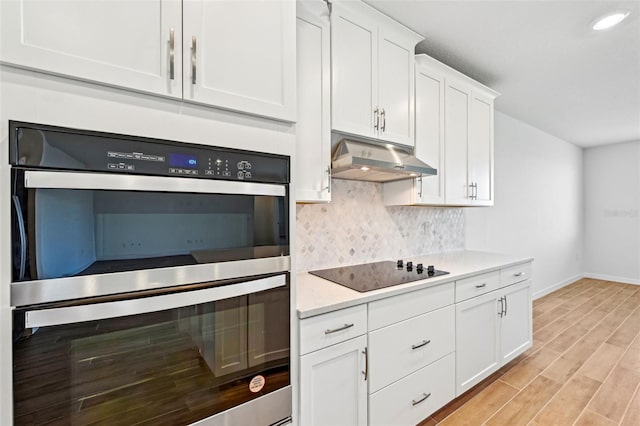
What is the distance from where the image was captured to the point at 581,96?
10.1 ft

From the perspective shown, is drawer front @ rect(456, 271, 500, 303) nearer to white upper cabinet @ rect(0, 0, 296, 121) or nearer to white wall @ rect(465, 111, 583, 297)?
white wall @ rect(465, 111, 583, 297)

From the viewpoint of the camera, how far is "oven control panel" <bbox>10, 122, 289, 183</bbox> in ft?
2.39

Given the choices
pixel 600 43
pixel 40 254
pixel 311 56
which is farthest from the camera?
pixel 600 43

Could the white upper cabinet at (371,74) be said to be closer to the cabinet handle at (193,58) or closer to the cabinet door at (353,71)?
the cabinet door at (353,71)

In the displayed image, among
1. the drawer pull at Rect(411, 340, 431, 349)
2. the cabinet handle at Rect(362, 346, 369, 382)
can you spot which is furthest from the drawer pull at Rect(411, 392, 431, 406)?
the cabinet handle at Rect(362, 346, 369, 382)

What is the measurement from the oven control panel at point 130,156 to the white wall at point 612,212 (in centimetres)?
693

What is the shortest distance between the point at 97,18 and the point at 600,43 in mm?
3100

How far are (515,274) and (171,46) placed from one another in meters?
2.74

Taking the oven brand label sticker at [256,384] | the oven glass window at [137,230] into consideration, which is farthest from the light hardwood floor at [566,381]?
the oven glass window at [137,230]

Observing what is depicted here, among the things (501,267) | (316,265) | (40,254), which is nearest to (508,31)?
(501,267)

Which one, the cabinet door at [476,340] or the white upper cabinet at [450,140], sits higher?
the white upper cabinet at [450,140]

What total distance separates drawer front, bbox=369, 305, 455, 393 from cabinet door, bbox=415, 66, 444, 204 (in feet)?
2.85

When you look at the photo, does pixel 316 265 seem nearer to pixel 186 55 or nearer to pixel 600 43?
pixel 186 55

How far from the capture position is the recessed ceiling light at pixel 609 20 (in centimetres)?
176
